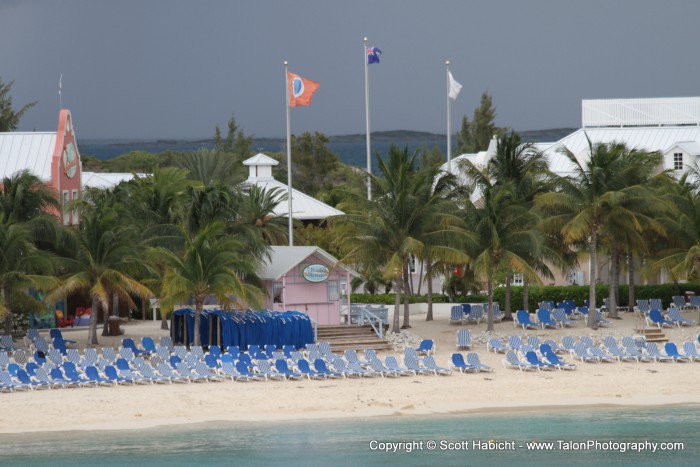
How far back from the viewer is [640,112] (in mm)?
67750

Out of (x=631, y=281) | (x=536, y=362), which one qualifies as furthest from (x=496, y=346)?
(x=631, y=281)

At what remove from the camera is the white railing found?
67.2 metres

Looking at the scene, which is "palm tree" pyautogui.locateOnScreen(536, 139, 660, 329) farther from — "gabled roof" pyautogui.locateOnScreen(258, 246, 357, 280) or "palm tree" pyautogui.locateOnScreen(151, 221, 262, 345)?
"palm tree" pyautogui.locateOnScreen(151, 221, 262, 345)

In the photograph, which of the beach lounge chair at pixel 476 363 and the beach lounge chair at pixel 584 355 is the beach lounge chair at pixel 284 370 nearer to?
the beach lounge chair at pixel 476 363

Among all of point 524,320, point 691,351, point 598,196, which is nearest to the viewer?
point 691,351

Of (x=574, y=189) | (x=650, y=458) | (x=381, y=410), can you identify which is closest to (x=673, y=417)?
(x=650, y=458)

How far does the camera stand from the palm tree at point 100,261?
40.2 meters

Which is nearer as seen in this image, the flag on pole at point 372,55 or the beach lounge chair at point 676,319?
the beach lounge chair at point 676,319

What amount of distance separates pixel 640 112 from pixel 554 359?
33.1 meters

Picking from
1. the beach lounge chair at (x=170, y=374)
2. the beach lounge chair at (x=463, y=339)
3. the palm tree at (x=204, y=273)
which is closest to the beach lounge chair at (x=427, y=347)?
the beach lounge chair at (x=463, y=339)

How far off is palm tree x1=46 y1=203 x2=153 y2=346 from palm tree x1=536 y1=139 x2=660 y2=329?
14.1 metres

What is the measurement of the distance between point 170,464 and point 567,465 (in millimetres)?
8837

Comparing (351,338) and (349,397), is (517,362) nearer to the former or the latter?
(349,397)

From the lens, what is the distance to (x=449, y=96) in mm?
54500
